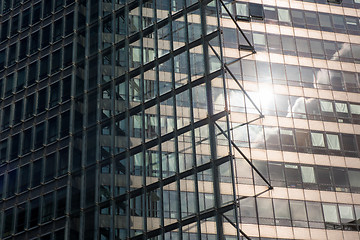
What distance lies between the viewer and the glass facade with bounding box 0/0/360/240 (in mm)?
43719

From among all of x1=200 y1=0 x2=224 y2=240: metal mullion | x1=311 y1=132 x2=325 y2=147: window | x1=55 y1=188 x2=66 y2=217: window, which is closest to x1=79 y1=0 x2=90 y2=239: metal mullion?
x1=55 y1=188 x2=66 y2=217: window

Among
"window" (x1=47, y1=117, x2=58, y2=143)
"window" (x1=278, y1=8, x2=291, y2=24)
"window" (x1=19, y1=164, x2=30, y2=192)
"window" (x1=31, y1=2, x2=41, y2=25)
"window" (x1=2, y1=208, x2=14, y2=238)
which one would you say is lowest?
"window" (x1=2, y1=208, x2=14, y2=238)

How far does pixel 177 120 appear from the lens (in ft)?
147

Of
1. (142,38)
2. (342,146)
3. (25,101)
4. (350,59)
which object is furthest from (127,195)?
(350,59)

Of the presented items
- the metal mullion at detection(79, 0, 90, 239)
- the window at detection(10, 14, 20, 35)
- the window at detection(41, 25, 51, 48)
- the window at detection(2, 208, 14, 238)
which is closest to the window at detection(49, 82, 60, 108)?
the metal mullion at detection(79, 0, 90, 239)

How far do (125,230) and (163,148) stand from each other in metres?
5.41

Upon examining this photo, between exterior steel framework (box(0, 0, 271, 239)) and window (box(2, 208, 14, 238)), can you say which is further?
window (box(2, 208, 14, 238))

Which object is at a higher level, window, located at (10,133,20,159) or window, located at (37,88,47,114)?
window, located at (37,88,47,114)

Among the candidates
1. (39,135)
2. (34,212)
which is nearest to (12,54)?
(39,135)

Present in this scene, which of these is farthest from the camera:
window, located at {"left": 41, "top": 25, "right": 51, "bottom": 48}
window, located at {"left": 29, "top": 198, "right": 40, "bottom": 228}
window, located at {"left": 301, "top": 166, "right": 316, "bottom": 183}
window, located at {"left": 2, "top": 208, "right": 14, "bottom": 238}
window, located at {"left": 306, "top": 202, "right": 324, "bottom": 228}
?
window, located at {"left": 301, "top": 166, "right": 316, "bottom": 183}

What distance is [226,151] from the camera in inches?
1663

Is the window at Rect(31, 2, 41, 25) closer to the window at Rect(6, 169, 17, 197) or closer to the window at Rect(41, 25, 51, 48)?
the window at Rect(41, 25, 51, 48)

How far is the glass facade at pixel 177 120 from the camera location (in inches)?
1721

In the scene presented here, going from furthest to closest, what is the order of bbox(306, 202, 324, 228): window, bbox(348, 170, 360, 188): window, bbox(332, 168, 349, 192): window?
bbox(348, 170, 360, 188): window → bbox(332, 168, 349, 192): window → bbox(306, 202, 324, 228): window
